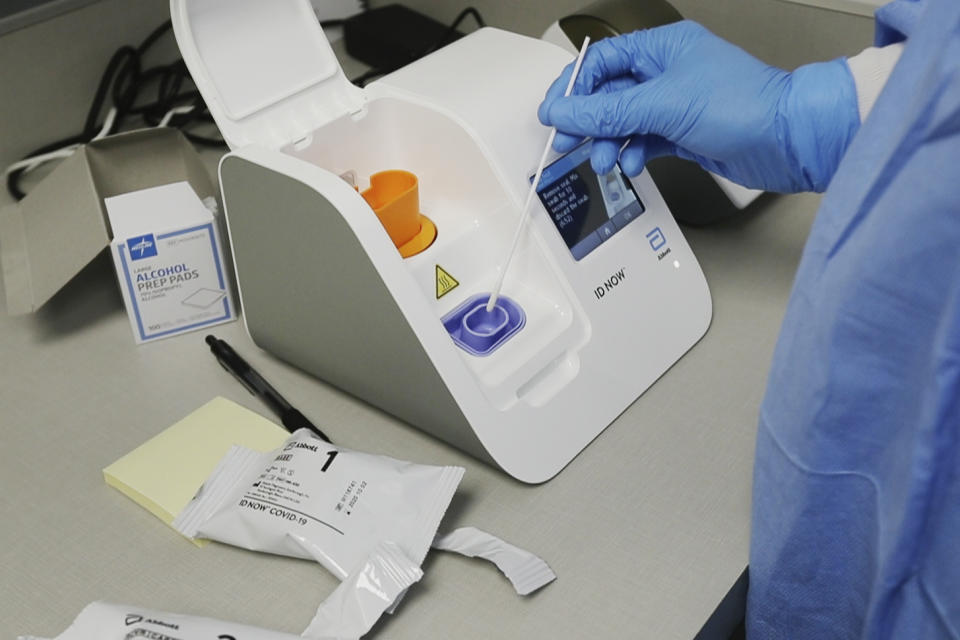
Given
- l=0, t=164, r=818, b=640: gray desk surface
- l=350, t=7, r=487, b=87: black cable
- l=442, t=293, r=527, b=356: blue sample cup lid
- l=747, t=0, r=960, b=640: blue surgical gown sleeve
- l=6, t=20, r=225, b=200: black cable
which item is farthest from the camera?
l=350, t=7, r=487, b=87: black cable

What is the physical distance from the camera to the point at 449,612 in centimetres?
64

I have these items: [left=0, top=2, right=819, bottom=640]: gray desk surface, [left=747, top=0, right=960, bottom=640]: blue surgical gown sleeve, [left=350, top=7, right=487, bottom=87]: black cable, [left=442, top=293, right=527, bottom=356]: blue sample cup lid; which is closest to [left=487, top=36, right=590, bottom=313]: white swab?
[left=442, top=293, right=527, bottom=356]: blue sample cup lid

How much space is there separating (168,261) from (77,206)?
12 centimetres

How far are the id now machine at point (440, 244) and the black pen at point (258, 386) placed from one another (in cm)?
3

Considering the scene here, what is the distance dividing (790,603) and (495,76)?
18.6 inches

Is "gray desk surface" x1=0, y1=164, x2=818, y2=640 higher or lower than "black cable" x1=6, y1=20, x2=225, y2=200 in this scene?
lower

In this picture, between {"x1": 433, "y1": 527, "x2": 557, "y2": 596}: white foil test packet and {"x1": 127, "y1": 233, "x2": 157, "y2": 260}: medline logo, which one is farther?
{"x1": 127, "y1": 233, "x2": 157, "y2": 260}: medline logo

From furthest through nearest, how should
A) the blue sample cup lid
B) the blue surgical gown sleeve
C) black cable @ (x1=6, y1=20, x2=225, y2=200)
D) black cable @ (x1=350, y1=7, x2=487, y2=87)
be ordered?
1. black cable @ (x1=350, y1=7, x2=487, y2=87)
2. black cable @ (x1=6, y1=20, x2=225, y2=200)
3. the blue sample cup lid
4. the blue surgical gown sleeve

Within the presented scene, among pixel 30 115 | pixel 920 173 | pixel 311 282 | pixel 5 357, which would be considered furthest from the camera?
pixel 30 115

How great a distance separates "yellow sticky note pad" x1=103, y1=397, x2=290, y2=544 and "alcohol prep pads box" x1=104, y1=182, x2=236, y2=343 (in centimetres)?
12

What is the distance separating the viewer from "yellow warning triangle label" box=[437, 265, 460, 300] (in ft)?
2.49

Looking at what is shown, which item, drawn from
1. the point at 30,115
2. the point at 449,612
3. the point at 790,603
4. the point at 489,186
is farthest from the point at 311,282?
the point at 30,115

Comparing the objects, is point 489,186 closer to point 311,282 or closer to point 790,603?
point 311,282

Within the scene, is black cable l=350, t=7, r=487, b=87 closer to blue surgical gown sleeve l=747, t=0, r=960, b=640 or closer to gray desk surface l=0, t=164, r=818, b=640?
gray desk surface l=0, t=164, r=818, b=640
